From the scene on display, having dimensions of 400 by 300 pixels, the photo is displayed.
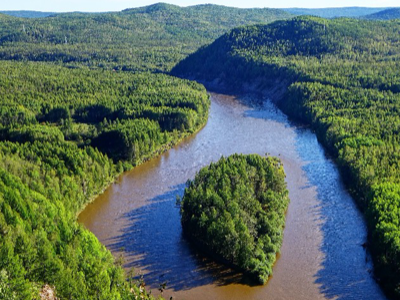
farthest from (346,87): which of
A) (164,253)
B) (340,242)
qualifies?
(164,253)

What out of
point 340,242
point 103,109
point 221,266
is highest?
point 103,109

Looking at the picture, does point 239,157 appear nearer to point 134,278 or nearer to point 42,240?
point 134,278

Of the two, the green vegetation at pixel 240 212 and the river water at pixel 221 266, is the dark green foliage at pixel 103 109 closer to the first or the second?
the river water at pixel 221 266

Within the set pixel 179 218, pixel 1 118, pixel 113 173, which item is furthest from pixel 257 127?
pixel 1 118

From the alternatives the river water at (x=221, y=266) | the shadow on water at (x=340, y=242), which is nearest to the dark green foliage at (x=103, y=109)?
the river water at (x=221, y=266)

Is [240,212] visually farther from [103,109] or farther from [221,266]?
[103,109]

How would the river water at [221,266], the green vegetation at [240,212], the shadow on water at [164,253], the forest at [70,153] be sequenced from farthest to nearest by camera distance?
the green vegetation at [240,212] < the shadow on water at [164,253] < the river water at [221,266] < the forest at [70,153]

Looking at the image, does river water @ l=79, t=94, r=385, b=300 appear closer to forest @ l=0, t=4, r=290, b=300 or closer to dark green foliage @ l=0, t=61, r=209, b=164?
forest @ l=0, t=4, r=290, b=300
